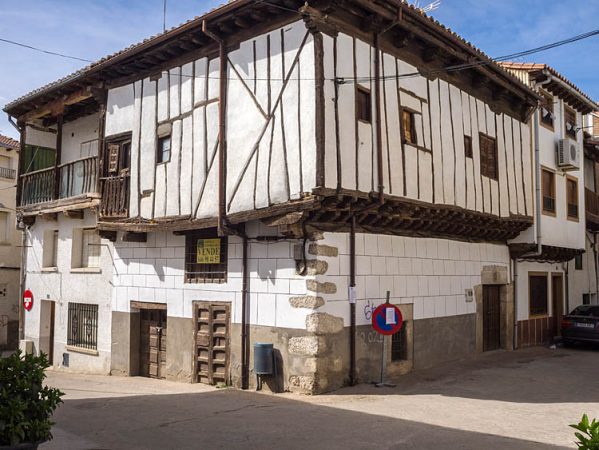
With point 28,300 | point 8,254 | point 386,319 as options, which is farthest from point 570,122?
point 8,254

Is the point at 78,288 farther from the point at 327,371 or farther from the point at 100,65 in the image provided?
the point at 327,371

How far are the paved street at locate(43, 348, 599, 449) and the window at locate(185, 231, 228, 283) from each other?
7.17 ft

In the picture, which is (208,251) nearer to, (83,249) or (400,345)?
(400,345)

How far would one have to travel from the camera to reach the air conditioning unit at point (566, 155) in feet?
53.7

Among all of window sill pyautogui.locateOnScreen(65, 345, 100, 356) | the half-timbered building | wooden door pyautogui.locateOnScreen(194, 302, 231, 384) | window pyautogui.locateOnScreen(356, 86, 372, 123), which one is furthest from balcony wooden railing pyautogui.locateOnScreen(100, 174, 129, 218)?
window pyautogui.locateOnScreen(356, 86, 372, 123)

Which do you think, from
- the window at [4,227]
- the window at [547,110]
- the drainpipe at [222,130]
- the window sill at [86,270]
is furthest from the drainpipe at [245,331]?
the window at [4,227]

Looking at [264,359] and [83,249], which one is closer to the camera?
[264,359]

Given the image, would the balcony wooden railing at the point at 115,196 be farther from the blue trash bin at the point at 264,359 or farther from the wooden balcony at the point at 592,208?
the wooden balcony at the point at 592,208

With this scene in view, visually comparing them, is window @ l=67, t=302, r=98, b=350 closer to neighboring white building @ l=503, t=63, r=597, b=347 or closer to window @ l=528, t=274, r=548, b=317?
neighboring white building @ l=503, t=63, r=597, b=347

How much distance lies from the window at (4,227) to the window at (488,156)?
710 inches

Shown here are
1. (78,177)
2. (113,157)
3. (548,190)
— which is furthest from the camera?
(548,190)

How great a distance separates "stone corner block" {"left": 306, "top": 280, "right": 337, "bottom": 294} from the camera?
9336 millimetres

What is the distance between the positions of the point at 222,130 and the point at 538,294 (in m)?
11.4

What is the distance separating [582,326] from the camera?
15.9 metres
